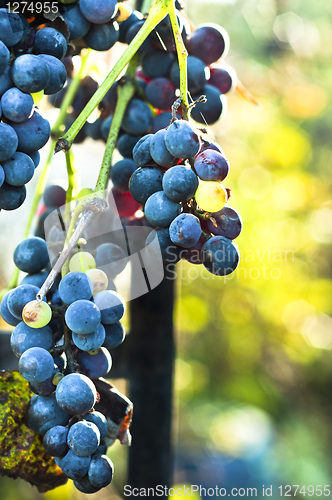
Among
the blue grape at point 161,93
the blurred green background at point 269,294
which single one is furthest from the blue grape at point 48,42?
the blurred green background at point 269,294

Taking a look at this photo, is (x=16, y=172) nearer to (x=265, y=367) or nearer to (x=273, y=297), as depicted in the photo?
(x=273, y=297)

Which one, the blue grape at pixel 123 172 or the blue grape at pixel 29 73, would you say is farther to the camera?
the blue grape at pixel 123 172

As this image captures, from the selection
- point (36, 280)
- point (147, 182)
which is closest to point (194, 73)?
point (147, 182)

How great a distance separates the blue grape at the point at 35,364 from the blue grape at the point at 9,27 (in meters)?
0.23

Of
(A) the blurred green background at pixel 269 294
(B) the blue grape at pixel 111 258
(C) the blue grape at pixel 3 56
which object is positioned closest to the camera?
(C) the blue grape at pixel 3 56

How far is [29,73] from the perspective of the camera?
29 cm

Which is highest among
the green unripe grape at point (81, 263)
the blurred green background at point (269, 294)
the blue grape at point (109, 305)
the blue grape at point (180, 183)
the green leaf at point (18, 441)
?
the blue grape at point (180, 183)

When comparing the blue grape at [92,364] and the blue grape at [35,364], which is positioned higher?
the blue grape at [35,364]

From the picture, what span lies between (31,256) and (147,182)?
0.43 ft

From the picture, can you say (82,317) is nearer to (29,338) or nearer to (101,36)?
(29,338)

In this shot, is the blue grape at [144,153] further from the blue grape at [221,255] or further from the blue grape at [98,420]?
the blue grape at [98,420]

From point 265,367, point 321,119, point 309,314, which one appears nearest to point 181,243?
point 309,314

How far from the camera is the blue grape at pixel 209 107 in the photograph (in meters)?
0.41

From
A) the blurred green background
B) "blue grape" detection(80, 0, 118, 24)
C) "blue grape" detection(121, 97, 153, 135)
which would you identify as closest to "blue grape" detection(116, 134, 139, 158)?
"blue grape" detection(121, 97, 153, 135)
